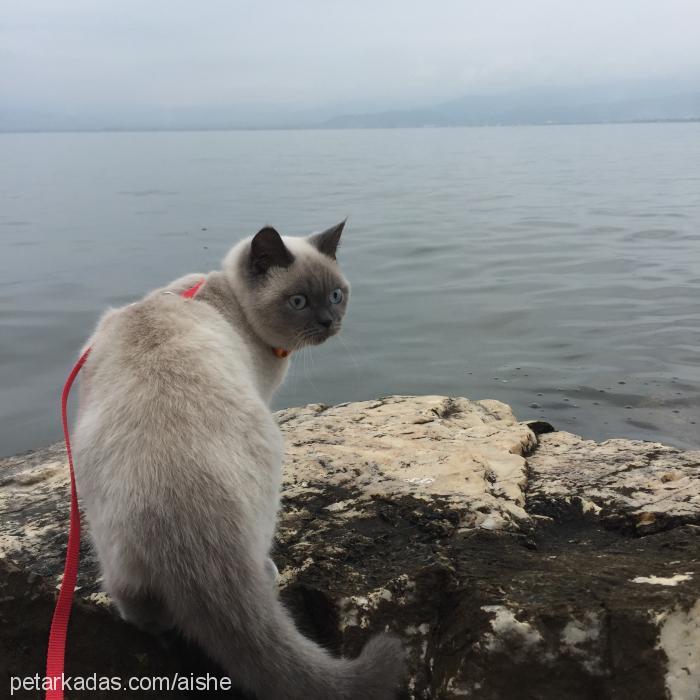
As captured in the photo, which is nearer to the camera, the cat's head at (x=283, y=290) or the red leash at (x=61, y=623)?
the red leash at (x=61, y=623)

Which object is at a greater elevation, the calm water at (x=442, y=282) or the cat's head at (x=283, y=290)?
the cat's head at (x=283, y=290)

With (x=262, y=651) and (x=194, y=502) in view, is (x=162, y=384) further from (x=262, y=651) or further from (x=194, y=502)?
(x=262, y=651)

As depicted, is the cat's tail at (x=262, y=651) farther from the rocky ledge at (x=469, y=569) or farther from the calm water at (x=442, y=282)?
the calm water at (x=442, y=282)

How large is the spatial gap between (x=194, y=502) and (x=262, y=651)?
44 centimetres

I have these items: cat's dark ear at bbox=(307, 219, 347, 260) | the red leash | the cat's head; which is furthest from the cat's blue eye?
the red leash

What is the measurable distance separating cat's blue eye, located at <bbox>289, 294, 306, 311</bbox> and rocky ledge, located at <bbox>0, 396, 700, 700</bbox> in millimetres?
795

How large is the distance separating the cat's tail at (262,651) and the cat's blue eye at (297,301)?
1495mm

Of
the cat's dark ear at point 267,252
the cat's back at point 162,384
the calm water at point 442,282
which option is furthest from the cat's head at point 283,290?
the calm water at point 442,282

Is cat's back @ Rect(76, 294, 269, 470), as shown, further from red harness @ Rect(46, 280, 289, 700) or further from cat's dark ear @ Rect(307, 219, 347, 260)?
cat's dark ear @ Rect(307, 219, 347, 260)

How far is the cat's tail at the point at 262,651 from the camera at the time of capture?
1801 millimetres

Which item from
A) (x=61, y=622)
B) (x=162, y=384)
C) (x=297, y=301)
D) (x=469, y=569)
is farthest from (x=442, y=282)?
(x=61, y=622)

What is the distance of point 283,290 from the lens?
3086mm

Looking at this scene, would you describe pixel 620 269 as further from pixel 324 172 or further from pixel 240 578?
pixel 324 172

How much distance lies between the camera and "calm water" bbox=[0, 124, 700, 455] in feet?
20.4
